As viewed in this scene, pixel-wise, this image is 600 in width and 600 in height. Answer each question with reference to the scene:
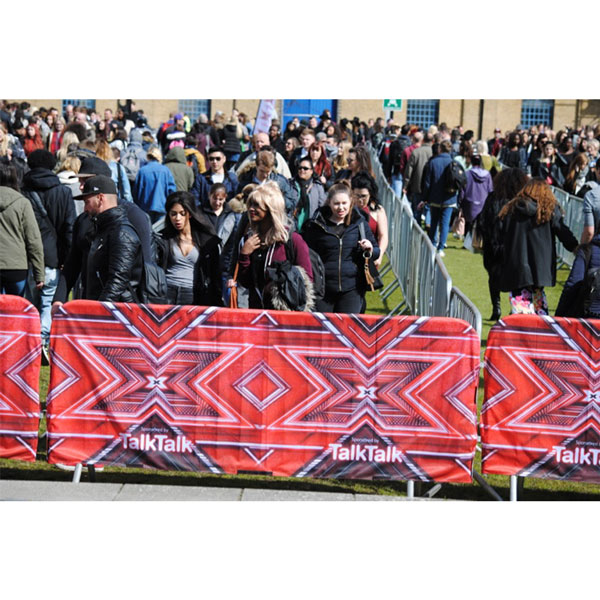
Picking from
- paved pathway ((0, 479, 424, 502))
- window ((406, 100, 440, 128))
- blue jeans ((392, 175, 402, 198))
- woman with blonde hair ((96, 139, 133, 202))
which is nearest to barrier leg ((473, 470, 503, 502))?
paved pathway ((0, 479, 424, 502))

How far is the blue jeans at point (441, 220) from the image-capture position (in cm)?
1634

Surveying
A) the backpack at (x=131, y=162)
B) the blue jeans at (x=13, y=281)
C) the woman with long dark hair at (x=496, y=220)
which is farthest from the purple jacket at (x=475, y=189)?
the blue jeans at (x=13, y=281)

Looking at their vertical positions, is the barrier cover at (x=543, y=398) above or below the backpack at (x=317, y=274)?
below

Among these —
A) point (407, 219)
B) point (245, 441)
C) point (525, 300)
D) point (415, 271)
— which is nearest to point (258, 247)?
point (245, 441)

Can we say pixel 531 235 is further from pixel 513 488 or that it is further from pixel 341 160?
pixel 341 160

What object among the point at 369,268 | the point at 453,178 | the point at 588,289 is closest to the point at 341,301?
the point at 369,268

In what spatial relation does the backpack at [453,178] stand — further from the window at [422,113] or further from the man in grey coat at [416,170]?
the window at [422,113]

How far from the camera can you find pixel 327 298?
829 centimetres

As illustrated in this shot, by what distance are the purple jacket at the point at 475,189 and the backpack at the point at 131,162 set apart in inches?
209

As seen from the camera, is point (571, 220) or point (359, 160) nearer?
point (359, 160)

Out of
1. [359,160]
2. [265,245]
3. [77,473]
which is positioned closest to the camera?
[77,473]

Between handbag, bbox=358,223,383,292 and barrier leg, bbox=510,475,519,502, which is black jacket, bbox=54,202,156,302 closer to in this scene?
handbag, bbox=358,223,383,292

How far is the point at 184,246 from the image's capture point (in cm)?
829

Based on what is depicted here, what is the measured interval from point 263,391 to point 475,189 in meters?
10.9
